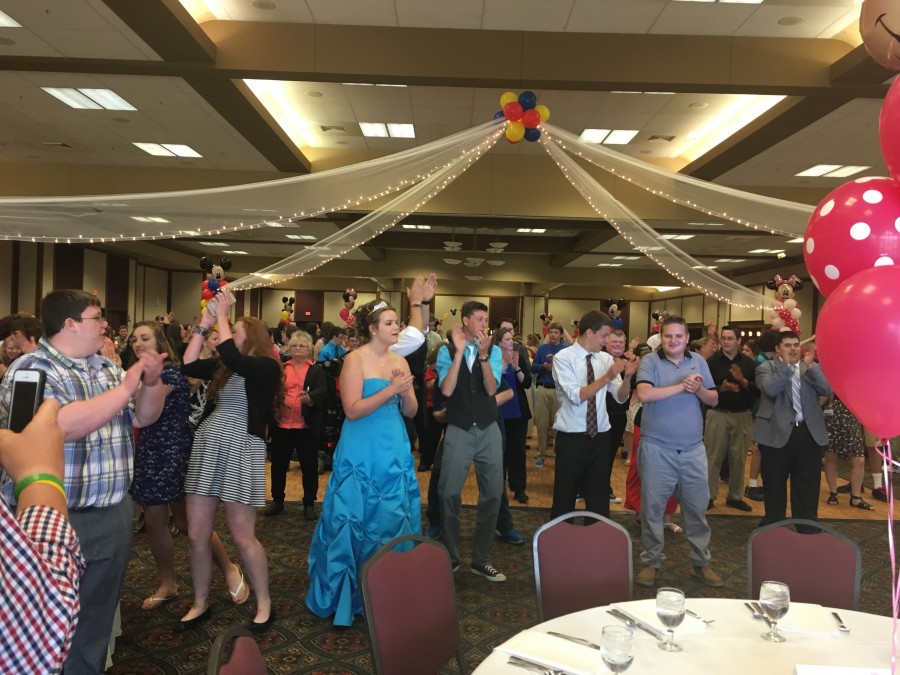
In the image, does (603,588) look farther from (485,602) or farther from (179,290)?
(179,290)

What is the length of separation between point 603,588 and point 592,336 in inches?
77.7

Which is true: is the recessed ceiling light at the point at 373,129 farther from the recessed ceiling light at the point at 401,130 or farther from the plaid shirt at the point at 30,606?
the plaid shirt at the point at 30,606

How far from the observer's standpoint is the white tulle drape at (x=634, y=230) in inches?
152

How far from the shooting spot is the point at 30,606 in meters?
0.88

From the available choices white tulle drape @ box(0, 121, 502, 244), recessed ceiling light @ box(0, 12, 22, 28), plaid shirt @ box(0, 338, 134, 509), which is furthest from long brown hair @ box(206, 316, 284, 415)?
recessed ceiling light @ box(0, 12, 22, 28)

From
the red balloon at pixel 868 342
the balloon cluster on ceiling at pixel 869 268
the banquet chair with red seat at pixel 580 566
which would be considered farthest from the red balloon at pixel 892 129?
the banquet chair with red seat at pixel 580 566

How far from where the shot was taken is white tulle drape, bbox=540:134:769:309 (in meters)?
3.86

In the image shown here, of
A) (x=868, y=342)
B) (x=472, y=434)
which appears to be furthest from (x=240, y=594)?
(x=868, y=342)

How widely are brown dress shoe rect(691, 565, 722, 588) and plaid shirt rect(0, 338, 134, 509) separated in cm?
336

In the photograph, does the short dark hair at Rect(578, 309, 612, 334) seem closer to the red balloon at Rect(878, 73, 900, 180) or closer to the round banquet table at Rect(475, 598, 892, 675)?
the round banquet table at Rect(475, 598, 892, 675)

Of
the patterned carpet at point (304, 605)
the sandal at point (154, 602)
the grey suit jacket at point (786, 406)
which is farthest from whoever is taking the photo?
the grey suit jacket at point (786, 406)

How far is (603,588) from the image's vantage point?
8.35ft

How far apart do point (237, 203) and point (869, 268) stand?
2.92m

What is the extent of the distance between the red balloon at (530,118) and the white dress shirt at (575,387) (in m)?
1.44
